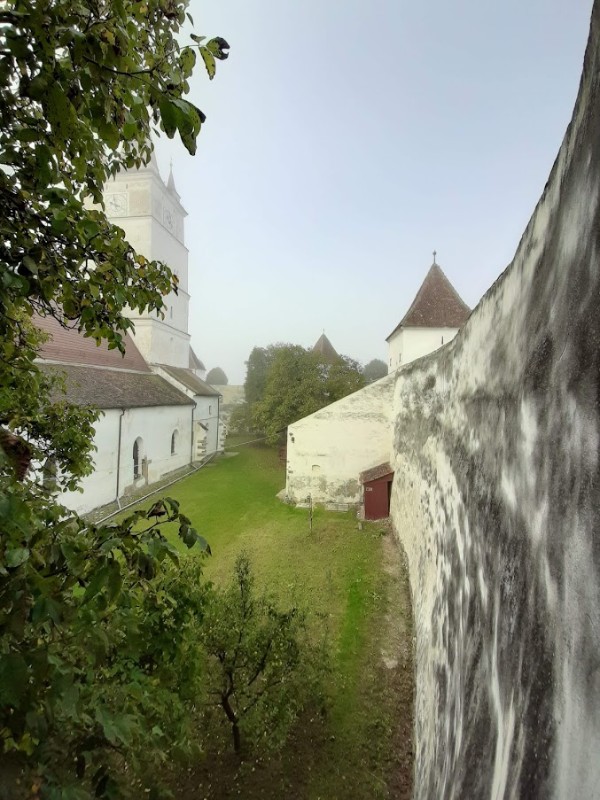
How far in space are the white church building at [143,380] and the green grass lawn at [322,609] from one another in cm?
284

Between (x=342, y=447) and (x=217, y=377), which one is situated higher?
(x=217, y=377)

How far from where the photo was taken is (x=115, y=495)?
16844 millimetres

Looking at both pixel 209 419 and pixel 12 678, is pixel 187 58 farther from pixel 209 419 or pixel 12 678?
pixel 209 419

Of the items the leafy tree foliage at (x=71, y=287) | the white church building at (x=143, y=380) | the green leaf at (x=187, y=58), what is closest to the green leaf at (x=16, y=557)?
the leafy tree foliage at (x=71, y=287)

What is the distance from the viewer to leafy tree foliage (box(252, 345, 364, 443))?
2316 cm

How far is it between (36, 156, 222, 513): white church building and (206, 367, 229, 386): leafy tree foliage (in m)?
58.3

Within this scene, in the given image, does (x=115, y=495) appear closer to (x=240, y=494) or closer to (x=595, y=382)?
(x=240, y=494)

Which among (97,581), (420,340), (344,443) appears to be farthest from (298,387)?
(97,581)

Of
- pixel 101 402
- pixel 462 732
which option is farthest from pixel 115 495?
pixel 462 732

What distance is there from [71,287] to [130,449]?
1696 centimetres

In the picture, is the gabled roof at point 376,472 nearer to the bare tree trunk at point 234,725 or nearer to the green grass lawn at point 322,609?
the green grass lawn at point 322,609

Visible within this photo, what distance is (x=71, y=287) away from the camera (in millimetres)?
2430

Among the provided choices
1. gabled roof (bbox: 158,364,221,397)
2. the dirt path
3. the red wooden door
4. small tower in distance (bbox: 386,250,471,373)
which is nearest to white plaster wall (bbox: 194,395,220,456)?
gabled roof (bbox: 158,364,221,397)

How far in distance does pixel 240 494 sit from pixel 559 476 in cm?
1708
